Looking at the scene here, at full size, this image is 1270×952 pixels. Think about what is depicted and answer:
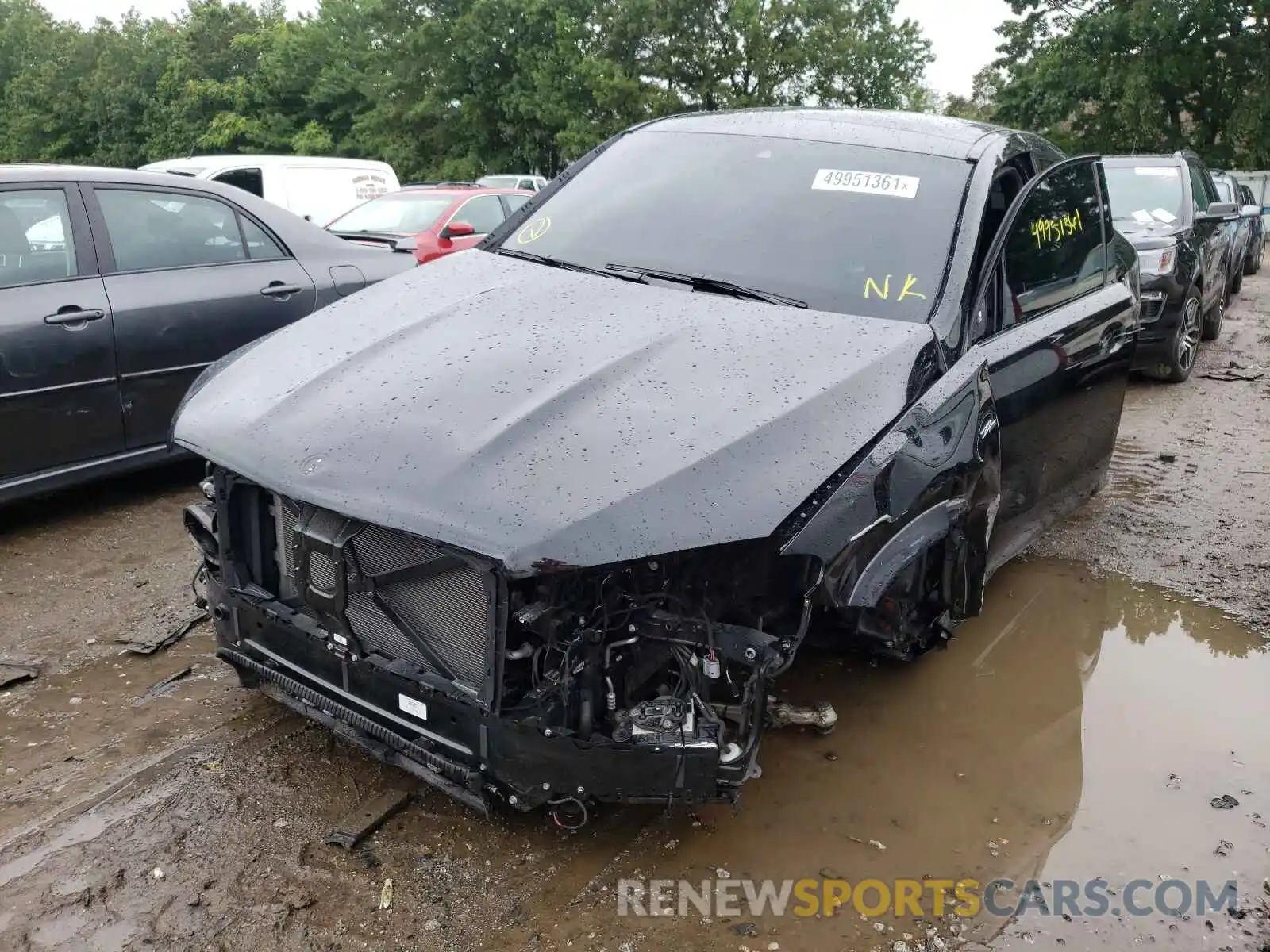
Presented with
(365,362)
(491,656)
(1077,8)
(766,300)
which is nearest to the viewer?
(491,656)

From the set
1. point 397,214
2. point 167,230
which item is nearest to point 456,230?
point 397,214

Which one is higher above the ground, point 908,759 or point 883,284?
point 883,284

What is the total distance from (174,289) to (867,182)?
3.25m

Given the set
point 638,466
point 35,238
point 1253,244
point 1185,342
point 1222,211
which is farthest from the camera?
point 1253,244

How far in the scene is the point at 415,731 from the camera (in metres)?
2.57

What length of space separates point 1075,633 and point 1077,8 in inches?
1390

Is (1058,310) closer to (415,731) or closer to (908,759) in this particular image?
(908,759)

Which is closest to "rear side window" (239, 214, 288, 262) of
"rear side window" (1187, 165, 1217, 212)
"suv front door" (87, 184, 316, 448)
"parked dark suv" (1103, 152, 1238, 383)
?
"suv front door" (87, 184, 316, 448)

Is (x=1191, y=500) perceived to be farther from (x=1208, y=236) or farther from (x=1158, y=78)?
(x=1158, y=78)

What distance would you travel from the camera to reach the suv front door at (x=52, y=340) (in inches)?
171

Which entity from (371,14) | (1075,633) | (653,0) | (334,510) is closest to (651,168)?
(334,510)

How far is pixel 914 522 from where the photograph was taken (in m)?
2.85

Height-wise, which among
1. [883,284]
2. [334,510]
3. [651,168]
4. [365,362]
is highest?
[651,168]

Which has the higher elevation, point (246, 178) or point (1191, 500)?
point (246, 178)
